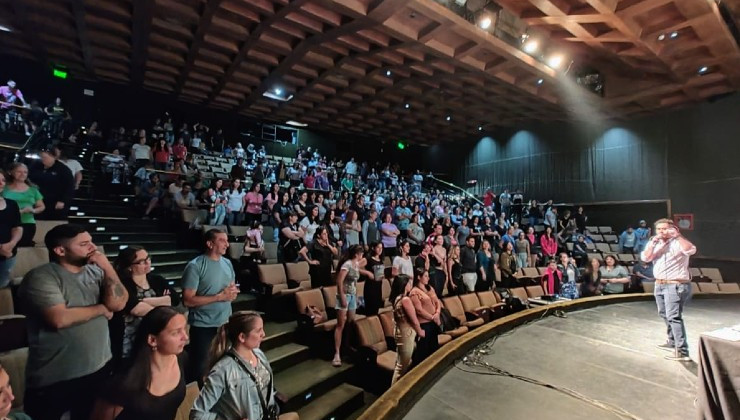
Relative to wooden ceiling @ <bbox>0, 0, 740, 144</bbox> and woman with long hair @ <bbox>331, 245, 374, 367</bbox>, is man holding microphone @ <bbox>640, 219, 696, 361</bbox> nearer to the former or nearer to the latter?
woman with long hair @ <bbox>331, 245, 374, 367</bbox>

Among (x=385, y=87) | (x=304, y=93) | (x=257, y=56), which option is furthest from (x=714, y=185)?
(x=257, y=56)

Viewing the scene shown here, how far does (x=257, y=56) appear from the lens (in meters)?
9.68

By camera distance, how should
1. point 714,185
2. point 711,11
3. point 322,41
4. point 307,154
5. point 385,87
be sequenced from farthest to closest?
point 307,154 < point 385,87 < point 714,185 < point 322,41 < point 711,11

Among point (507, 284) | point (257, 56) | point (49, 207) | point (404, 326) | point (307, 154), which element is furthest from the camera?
point (307, 154)

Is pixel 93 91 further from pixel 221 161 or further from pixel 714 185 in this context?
pixel 714 185

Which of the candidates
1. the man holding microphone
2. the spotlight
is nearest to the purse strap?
the man holding microphone

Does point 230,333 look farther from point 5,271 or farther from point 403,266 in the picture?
point 403,266

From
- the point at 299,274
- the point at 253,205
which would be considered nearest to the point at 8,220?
the point at 299,274

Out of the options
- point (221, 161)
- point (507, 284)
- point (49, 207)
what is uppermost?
point (221, 161)

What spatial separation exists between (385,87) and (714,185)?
10566 mm

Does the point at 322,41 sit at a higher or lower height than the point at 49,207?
higher

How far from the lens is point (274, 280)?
5.02 metres

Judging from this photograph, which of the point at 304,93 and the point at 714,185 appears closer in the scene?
the point at 714,185

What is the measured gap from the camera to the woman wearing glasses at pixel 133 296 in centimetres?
218
